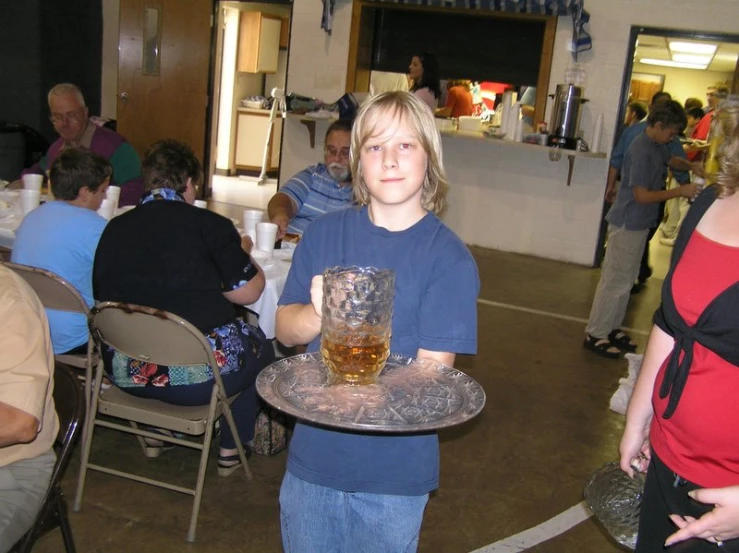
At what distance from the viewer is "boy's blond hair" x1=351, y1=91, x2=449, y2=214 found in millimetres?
1395

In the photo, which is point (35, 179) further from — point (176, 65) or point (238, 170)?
point (238, 170)

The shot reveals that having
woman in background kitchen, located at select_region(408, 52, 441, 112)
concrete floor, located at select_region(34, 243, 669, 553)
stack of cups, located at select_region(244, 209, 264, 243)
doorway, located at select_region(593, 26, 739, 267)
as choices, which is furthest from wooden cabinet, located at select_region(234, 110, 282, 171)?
stack of cups, located at select_region(244, 209, 264, 243)

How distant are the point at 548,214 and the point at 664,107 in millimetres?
2923

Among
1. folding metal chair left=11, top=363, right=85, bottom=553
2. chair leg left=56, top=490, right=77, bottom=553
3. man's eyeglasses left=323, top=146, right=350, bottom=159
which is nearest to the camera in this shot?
folding metal chair left=11, top=363, right=85, bottom=553

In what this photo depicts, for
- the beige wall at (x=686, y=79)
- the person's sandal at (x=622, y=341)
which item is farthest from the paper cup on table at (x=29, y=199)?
the beige wall at (x=686, y=79)

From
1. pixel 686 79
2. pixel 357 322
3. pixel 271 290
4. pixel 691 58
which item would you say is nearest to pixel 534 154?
pixel 271 290

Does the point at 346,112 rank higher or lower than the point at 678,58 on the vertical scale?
lower

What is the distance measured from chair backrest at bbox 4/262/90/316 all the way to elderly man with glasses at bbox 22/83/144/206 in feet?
5.02

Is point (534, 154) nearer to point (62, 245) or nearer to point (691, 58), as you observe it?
point (62, 245)

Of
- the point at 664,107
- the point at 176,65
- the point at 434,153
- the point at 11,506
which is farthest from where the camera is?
the point at 176,65

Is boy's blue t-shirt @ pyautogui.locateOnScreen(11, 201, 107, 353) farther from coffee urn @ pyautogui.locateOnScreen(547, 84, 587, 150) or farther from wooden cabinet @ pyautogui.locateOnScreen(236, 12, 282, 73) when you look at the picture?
wooden cabinet @ pyautogui.locateOnScreen(236, 12, 282, 73)

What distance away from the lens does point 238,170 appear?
11.0 meters

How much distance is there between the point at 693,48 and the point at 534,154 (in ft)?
16.5

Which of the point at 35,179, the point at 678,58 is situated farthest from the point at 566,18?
the point at 678,58
